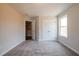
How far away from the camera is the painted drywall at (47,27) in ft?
31.1

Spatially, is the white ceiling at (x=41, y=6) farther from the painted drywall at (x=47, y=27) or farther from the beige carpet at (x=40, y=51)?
the painted drywall at (x=47, y=27)

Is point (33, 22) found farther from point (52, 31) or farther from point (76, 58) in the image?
point (76, 58)

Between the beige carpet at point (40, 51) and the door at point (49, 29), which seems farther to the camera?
the door at point (49, 29)

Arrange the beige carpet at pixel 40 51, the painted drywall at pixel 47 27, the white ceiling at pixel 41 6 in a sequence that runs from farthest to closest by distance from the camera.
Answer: the painted drywall at pixel 47 27 → the white ceiling at pixel 41 6 → the beige carpet at pixel 40 51

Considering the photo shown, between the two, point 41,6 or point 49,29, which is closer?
point 41,6

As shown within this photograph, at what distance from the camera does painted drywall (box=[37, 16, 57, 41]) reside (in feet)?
31.1

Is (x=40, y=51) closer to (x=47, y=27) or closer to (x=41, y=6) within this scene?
(x=41, y=6)

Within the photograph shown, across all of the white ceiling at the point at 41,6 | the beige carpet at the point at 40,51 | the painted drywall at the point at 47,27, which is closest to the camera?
the beige carpet at the point at 40,51

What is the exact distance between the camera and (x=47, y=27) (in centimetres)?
954

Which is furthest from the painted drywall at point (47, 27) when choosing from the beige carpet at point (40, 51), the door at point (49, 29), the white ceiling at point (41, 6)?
the beige carpet at point (40, 51)

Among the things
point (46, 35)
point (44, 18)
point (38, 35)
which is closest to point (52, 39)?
point (46, 35)

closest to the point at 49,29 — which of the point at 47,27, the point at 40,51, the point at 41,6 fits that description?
the point at 47,27

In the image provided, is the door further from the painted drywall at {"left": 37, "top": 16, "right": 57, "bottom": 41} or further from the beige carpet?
the beige carpet

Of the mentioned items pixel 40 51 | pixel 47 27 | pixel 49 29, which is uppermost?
pixel 47 27
